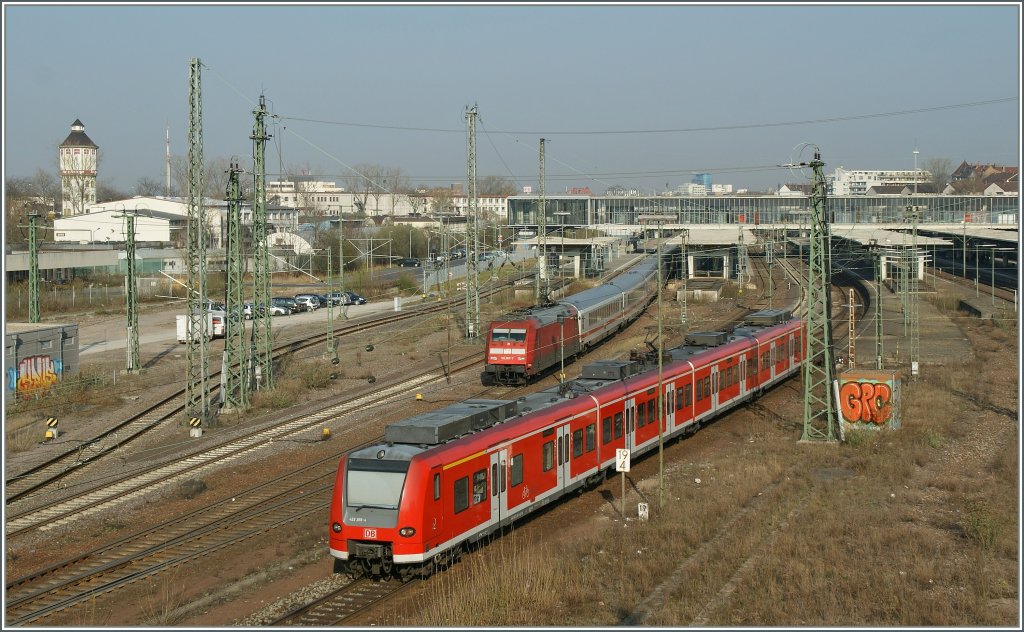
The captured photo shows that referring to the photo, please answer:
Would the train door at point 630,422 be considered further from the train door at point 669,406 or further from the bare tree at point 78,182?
the bare tree at point 78,182

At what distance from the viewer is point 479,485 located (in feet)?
58.5

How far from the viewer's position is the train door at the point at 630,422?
948 inches

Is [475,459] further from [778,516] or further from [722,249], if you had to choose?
[722,249]

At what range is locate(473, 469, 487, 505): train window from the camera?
58.0ft

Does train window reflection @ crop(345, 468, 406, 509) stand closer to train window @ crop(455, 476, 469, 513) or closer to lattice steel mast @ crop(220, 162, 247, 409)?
train window @ crop(455, 476, 469, 513)

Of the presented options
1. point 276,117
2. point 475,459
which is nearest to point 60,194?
point 276,117

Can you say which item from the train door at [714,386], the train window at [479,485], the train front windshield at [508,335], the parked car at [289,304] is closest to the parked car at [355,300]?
the parked car at [289,304]

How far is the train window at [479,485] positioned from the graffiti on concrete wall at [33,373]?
27818 millimetres

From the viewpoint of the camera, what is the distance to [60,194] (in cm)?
14025

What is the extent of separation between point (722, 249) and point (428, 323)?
3688 centimetres

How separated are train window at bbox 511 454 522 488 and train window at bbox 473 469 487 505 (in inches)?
39.0

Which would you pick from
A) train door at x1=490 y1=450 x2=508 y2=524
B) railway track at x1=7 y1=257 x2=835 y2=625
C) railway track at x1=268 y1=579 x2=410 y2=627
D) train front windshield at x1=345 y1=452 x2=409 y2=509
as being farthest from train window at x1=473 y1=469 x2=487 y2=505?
railway track at x1=7 y1=257 x2=835 y2=625

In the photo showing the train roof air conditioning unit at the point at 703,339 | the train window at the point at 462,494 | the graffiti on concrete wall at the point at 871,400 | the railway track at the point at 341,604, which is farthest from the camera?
the train roof air conditioning unit at the point at 703,339

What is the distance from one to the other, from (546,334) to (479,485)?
21.5m
